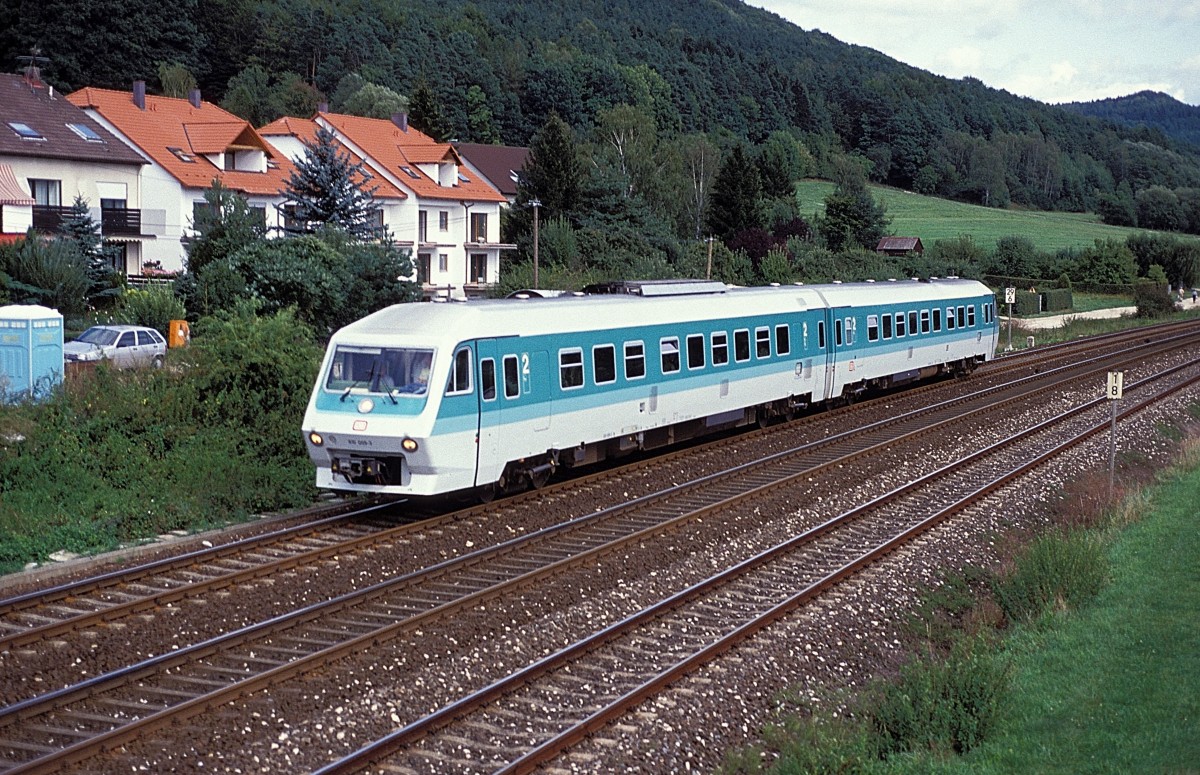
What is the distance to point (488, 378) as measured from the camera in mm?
17344

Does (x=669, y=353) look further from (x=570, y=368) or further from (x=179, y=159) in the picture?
Answer: (x=179, y=159)

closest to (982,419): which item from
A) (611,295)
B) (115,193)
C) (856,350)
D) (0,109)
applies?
(856,350)

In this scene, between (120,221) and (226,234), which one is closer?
(226,234)

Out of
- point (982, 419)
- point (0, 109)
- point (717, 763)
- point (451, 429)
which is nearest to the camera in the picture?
point (717, 763)

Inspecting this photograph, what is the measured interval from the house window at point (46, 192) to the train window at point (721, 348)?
3305 centimetres

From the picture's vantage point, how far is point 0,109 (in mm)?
49031

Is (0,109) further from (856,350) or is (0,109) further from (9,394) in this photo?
(856,350)

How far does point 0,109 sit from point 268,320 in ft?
112

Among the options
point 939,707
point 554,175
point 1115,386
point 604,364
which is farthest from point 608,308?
point 554,175

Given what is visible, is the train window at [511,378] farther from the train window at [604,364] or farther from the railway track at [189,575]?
the train window at [604,364]

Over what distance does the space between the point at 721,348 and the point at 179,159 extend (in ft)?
123

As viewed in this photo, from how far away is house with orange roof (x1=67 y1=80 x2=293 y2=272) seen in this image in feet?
170

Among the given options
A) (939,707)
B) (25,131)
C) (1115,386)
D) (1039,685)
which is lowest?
(1039,685)

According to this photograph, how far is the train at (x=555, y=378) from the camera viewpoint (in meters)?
16.6
